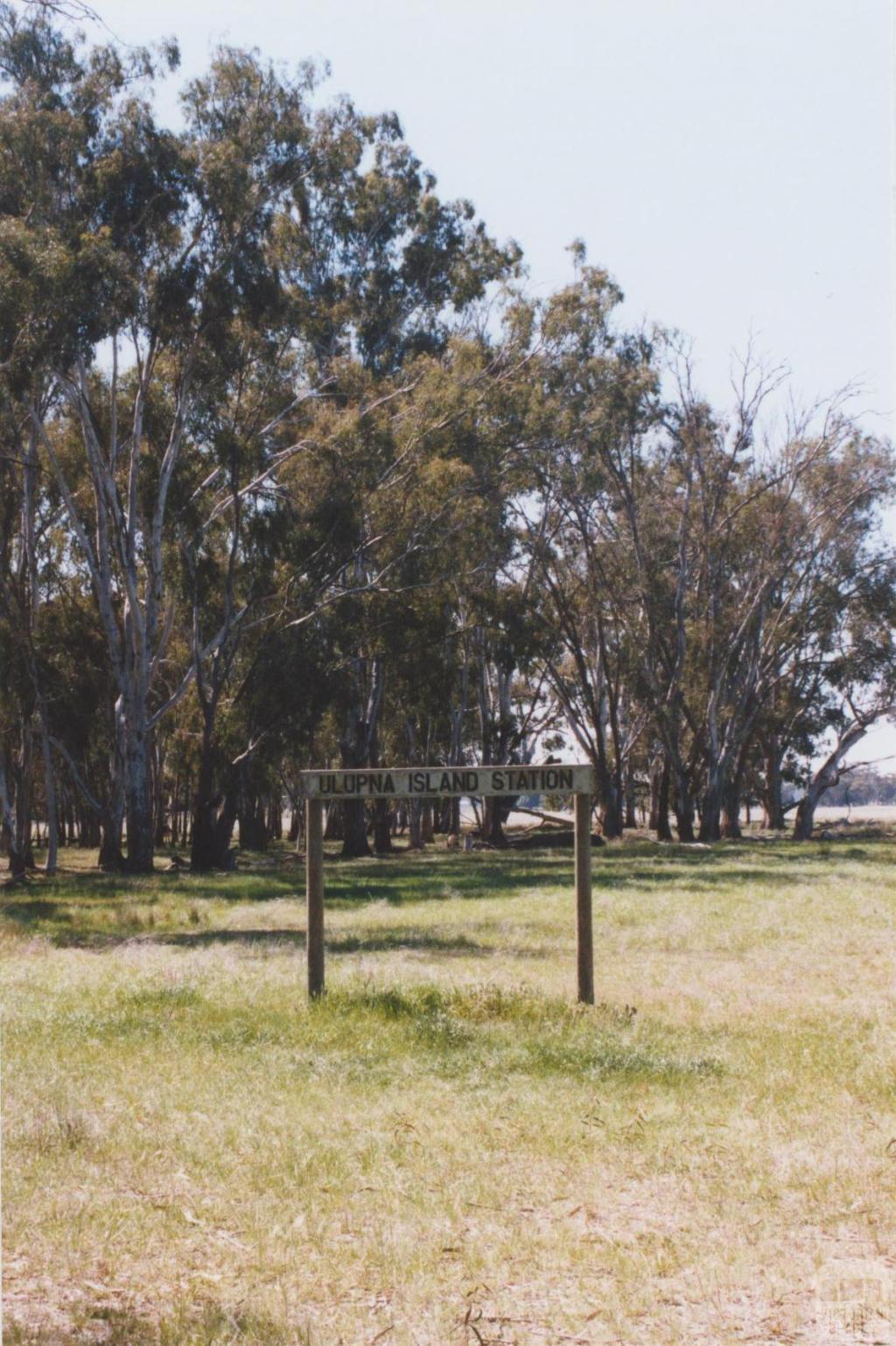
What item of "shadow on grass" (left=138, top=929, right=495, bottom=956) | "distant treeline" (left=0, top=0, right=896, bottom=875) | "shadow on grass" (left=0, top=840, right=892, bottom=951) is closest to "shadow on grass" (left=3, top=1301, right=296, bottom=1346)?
"shadow on grass" (left=138, top=929, right=495, bottom=956)

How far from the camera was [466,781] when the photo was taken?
429 inches

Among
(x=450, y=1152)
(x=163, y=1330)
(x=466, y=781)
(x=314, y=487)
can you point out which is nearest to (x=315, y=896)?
(x=466, y=781)

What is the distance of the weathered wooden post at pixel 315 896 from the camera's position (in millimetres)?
11062

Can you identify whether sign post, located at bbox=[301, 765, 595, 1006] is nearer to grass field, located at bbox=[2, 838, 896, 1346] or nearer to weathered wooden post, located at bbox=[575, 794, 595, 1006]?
weathered wooden post, located at bbox=[575, 794, 595, 1006]

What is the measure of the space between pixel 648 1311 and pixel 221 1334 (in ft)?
5.09

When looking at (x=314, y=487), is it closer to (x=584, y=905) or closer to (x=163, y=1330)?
(x=584, y=905)

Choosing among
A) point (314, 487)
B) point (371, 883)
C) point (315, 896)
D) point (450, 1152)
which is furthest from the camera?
point (314, 487)

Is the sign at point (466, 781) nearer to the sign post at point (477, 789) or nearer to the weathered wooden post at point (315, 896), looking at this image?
the sign post at point (477, 789)

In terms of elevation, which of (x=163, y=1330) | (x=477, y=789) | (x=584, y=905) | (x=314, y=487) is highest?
(x=314, y=487)

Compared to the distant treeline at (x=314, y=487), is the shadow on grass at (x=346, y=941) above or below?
below

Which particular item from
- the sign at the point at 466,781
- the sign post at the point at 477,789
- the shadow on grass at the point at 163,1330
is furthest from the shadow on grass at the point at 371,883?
the shadow on grass at the point at 163,1330

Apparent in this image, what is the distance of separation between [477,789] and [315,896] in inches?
Result: 69.6

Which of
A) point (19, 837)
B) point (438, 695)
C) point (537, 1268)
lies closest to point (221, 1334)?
point (537, 1268)

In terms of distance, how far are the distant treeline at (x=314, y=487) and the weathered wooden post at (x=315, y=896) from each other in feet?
55.4
